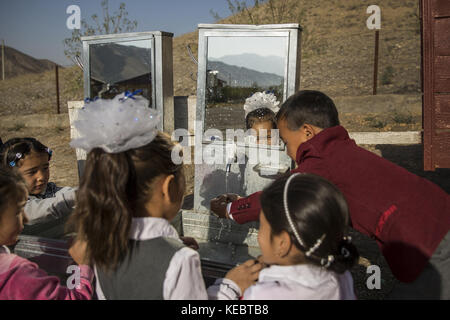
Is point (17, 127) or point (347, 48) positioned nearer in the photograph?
point (17, 127)

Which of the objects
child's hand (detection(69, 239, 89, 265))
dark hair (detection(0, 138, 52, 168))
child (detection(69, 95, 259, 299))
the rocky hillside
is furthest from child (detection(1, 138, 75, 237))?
the rocky hillside

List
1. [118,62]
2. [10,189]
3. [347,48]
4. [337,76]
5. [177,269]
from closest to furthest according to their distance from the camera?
[177,269], [10,189], [118,62], [337,76], [347,48]

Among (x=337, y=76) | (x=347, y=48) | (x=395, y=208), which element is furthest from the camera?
(x=347, y=48)

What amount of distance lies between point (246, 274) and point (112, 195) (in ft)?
1.78

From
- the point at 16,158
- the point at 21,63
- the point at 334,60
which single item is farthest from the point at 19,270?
the point at 21,63

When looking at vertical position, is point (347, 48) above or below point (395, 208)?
above

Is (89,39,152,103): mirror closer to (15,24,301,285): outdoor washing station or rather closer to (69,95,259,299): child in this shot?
(15,24,301,285): outdoor washing station

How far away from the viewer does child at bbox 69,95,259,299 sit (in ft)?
3.45

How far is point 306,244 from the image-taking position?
1101mm

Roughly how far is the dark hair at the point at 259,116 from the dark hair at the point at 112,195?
73.9 inches

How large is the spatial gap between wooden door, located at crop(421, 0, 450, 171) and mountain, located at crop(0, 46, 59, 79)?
1936 inches

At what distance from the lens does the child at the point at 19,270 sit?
1.17 m

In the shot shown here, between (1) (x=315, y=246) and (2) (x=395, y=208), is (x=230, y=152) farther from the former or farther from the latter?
(1) (x=315, y=246)

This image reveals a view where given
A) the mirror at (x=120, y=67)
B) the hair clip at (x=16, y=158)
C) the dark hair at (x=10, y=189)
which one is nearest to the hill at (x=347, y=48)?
the mirror at (x=120, y=67)
